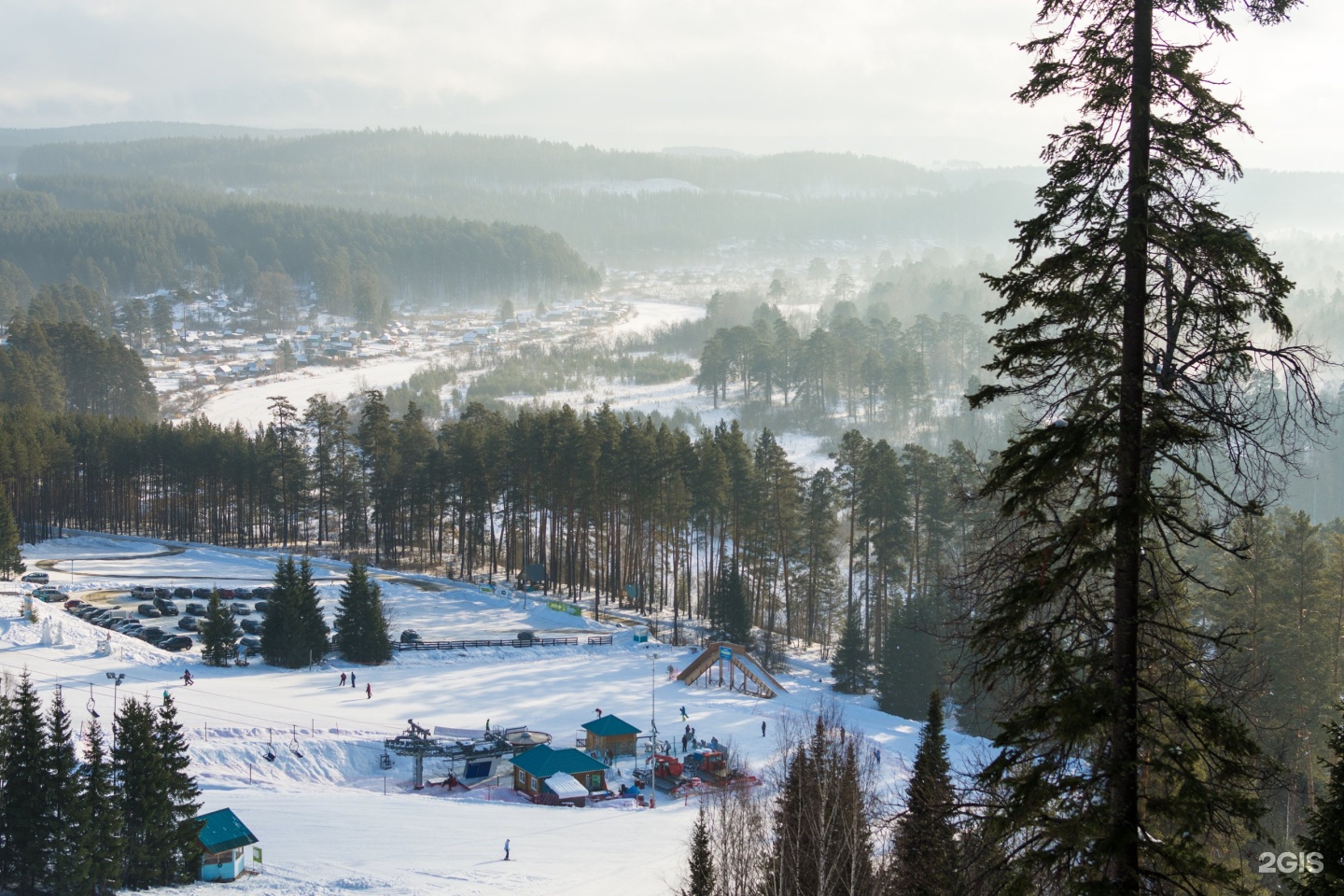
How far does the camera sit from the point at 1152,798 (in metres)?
8.59

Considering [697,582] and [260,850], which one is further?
[697,582]

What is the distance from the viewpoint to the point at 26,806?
2727cm

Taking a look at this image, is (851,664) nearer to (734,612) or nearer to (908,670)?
(908,670)

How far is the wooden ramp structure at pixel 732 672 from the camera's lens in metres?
47.9

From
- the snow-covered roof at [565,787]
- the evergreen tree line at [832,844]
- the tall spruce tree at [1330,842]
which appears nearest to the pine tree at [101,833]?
the snow-covered roof at [565,787]

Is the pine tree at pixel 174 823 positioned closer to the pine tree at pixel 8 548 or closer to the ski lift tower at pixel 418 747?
the ski lift tower at pixel 418 747

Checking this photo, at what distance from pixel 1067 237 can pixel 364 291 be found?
188810 mm

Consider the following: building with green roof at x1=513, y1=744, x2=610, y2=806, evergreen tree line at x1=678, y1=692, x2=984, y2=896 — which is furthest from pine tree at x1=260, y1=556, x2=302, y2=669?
evergreen tree line at x1=678, y1=692, x2=984, y2=896

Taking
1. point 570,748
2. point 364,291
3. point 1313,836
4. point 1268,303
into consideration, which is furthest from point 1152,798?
point 364,291

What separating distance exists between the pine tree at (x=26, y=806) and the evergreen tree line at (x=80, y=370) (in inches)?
3448

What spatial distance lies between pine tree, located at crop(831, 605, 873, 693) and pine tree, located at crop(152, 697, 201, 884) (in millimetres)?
30344

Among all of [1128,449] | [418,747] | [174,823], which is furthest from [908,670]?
[1128,449]

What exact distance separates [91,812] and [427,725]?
49.6ft

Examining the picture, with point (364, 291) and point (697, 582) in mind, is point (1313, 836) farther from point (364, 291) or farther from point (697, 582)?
point (364, 291)
